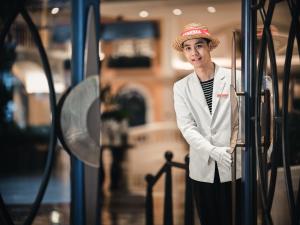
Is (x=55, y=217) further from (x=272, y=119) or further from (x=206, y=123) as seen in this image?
(x=272, y=119)

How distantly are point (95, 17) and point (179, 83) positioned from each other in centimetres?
55

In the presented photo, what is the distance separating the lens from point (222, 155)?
2.76 m

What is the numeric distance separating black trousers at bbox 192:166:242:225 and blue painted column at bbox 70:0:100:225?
61 centimetres

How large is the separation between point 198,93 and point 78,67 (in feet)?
2.07

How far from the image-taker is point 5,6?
3100mm

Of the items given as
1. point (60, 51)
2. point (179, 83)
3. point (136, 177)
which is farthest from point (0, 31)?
point (136, 177)

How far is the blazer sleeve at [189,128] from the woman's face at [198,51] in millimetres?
173

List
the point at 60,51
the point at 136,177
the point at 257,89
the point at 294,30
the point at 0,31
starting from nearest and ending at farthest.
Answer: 1. the point at 294,30
2. the point at 257,89
3. the point at 0,31
4. the point at 60,51
5. the point at 136,177

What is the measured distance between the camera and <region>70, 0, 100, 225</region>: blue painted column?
9.28ft

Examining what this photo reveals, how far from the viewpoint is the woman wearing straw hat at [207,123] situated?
2.76 m

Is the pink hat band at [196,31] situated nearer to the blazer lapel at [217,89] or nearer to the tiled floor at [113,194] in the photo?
the blazer lapel at [217,89]

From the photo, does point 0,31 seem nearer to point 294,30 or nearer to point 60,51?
point 294,30

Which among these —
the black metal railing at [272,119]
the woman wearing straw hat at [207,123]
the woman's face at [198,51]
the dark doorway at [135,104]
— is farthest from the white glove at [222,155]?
the dark doorway at [135,104]

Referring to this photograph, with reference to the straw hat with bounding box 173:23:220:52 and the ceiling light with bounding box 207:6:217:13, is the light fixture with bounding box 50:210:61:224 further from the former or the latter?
the ceiling light with bounding box 207:6:217:13
